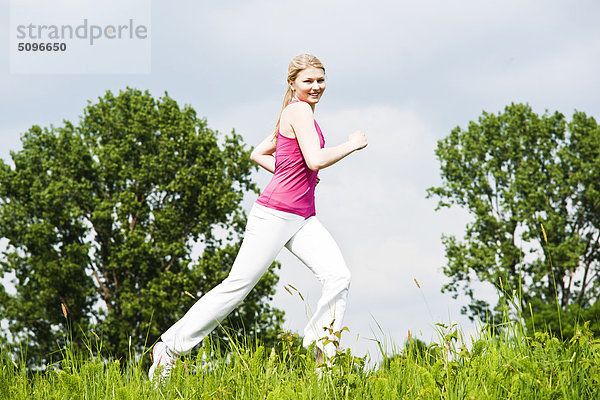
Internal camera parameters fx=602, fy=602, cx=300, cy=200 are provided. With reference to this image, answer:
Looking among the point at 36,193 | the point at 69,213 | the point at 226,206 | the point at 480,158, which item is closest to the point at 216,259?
the point at 226,206

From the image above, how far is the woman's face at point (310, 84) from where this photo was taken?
5.01 metres

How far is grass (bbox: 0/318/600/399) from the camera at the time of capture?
331cm

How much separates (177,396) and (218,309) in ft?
3.19

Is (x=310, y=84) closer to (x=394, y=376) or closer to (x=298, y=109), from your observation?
(x=298, y=109)

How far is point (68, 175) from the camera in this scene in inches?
849

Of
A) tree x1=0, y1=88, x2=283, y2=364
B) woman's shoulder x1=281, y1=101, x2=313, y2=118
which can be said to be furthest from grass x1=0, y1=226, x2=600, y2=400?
tree x1=0, y1=88, x2=283, y2=364

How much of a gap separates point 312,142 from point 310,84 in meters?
0.64

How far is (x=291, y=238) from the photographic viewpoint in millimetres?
4938

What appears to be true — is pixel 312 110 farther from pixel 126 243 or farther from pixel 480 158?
pixel 480 158

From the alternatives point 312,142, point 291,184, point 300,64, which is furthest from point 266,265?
point 300,64

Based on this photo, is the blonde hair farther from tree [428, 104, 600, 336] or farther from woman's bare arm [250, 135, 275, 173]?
tree [428, 104, 600, 336]

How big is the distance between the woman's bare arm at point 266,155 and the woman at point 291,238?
1.49 ft

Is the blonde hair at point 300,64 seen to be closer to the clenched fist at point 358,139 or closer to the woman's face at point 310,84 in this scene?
the woman's face at point 310,84

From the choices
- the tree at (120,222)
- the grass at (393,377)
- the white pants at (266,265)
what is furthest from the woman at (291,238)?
the tree at (120,222)
